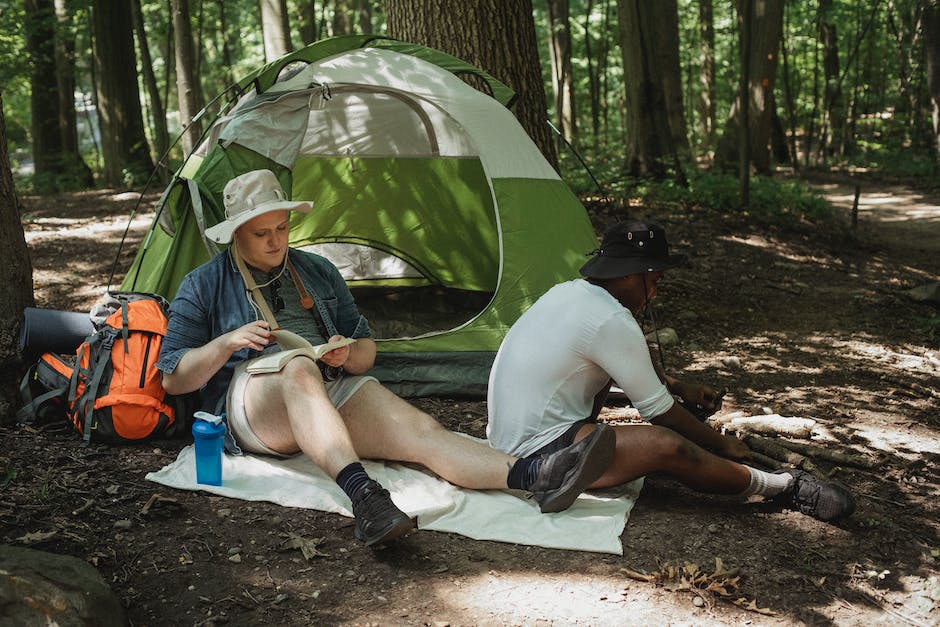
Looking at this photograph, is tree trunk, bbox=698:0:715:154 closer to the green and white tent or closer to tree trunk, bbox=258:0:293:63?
tree trunk, bbox=258:0:293:63

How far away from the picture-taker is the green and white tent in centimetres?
430

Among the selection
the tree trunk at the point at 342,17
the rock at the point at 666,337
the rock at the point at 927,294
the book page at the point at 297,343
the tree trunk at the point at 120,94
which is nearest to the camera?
the book page at the point at 297,343

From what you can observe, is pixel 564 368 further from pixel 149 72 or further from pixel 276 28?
pixel 149 72

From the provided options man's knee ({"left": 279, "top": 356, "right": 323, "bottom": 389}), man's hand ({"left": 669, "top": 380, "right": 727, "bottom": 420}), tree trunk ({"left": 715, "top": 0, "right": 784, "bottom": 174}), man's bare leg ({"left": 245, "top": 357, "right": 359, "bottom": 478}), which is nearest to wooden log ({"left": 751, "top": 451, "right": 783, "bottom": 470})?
man's hand ({"left": 669, "top": 380, "right": 727, "bottom": 420})

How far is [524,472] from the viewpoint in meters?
2.89

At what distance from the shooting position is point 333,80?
455 cm

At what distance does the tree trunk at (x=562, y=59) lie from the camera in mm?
14453

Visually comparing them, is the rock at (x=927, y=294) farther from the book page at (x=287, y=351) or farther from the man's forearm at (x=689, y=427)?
the book page at (x=287, y=351)

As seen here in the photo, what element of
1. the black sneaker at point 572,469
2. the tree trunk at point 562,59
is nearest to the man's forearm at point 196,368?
the black sneaker at point 572,469

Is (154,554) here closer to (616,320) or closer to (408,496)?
(408,496)

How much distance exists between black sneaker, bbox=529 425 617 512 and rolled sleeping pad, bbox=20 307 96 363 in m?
2.05

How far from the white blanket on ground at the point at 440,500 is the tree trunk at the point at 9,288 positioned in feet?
2.83

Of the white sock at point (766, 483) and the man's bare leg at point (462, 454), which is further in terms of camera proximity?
the white sock at point (766, 483)

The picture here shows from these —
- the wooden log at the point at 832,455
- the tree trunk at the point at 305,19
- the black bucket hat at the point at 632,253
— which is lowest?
the wooden log at the point at 832,455
